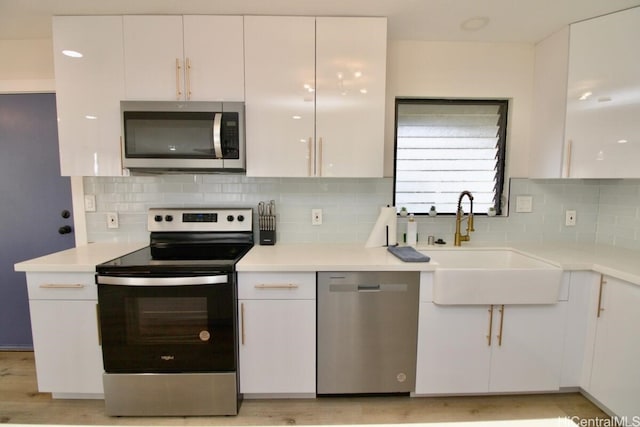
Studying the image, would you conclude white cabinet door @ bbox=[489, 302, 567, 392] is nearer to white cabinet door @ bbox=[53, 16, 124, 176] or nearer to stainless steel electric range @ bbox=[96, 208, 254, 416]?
stainless steel electric range @ bbox=[96, 208, 254, 416]

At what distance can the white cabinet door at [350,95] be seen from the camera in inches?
70.9

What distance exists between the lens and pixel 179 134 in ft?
5.82

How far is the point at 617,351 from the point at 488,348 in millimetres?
626

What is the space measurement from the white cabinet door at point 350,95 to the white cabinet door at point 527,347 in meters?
1.17

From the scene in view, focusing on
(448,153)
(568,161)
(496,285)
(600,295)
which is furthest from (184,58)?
(600,295)

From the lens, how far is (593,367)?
173 cm

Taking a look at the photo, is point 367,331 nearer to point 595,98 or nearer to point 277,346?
point 277,346

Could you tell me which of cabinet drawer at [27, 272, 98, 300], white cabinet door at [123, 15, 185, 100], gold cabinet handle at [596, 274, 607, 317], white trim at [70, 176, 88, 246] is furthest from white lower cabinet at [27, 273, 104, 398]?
gold cabinet handle at [596, 274, 607, 317]

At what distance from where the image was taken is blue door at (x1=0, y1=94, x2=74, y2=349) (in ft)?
7.16

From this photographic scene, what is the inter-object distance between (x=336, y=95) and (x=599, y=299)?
6.32ft

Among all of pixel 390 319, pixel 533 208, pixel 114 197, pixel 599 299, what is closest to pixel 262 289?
pixel 390 319

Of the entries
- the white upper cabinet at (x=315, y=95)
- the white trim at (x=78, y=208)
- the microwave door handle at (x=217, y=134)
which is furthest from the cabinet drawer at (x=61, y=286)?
the white upper cabinet at (x=315, y=95)

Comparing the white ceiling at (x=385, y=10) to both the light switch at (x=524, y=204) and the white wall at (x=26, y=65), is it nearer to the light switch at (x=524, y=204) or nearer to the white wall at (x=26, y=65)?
the white wall at (x=26, y=65)

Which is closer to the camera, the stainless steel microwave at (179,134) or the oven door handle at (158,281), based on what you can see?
the oven door handle at (158,281)
